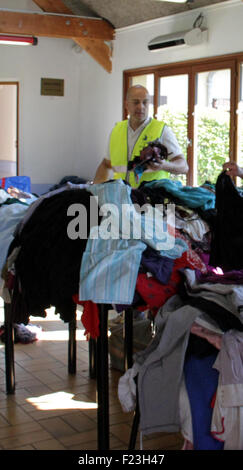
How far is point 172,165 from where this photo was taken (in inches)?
126

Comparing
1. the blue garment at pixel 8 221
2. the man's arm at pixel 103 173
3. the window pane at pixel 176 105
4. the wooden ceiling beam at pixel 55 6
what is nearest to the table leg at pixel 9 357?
the blue garment at pixel 8 221

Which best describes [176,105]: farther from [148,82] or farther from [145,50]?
[145,50]

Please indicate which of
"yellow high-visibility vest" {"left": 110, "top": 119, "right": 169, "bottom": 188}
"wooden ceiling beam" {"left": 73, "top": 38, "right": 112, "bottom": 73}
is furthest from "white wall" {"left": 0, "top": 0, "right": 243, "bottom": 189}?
"yellow high-visibility vest" {"left": 110, "top": 119, "right": 169, "bottom": 188}

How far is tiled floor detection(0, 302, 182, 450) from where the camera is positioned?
276cm

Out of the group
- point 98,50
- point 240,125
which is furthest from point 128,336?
point 98,50

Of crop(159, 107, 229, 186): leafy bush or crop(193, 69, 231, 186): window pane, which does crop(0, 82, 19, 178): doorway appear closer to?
crop(159, 107, 229, 186): leafy bush

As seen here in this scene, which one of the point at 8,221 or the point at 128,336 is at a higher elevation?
the point at 8,221

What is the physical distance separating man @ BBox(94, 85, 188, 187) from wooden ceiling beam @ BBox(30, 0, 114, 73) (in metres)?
5.10

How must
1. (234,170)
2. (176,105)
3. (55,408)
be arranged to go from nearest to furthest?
(234,170)
(55,408)
(176,105)

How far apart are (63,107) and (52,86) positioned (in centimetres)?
36

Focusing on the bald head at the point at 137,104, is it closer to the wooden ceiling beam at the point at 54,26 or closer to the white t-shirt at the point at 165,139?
the white t-shirt at the point at 165,139

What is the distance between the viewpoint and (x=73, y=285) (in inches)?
91.8

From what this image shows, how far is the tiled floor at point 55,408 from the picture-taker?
276 cm

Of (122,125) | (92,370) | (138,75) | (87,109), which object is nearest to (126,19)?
(138,75)
